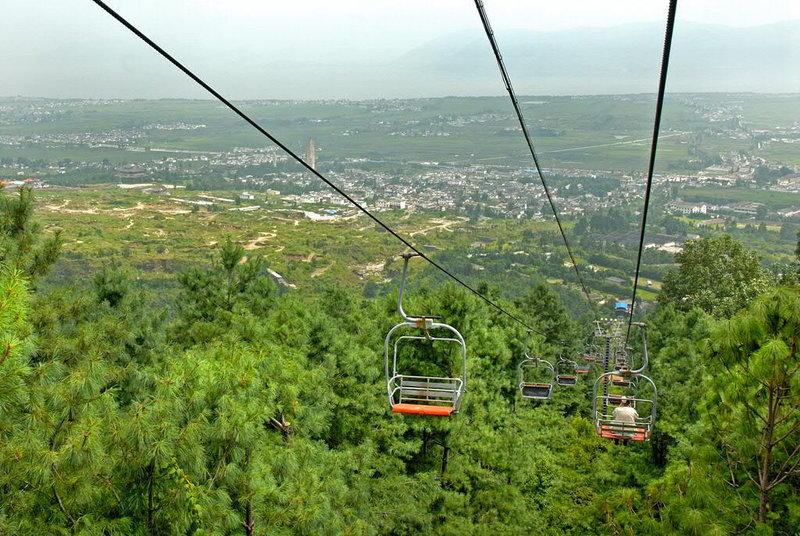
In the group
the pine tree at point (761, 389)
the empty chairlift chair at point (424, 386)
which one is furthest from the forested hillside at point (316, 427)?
the empty chairlift chair at point (424, 386)

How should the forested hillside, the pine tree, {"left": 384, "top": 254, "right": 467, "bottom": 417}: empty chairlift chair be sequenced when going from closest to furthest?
1. the forested hillside
2. the pine tree
3. {"left": 384, "top": 254, "right": 467, "bottom": 417}: empty chairlift chair

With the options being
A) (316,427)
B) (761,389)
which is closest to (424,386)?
(761,389)

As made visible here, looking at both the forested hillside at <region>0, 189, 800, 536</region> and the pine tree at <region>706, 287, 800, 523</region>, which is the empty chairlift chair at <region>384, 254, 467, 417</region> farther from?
the pine tree at <region>706, 287, 800, 523</region>

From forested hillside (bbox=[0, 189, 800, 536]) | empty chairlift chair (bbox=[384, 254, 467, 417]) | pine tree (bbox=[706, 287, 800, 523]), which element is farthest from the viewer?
empty chairlift chair (bbox=[384, 254, 467, 417])

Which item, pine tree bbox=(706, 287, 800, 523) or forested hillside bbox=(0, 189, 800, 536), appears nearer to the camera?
forested hillside bbox=(0, 189, 800, 536)

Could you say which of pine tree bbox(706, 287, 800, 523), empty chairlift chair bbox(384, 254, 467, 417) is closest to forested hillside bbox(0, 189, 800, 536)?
pine tree bbox(706, 287, 800, 523)

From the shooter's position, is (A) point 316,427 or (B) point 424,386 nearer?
(B) point 424,386

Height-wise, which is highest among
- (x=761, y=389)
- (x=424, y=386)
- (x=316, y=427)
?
(x=761, y=389)

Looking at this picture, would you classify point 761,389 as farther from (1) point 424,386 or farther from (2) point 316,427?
(2) point 316,427
